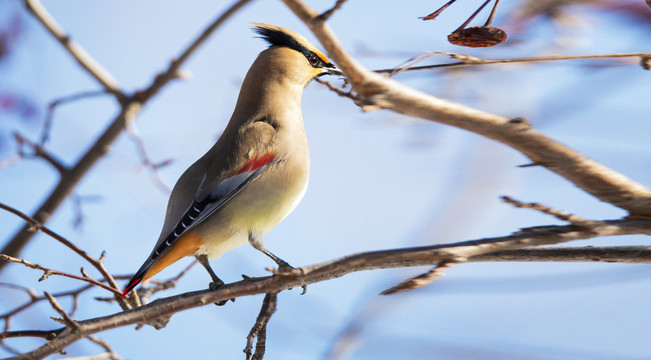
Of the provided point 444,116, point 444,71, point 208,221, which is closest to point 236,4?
point 208,221

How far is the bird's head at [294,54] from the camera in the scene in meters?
3.05

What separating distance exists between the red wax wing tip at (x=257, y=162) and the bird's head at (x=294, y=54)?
0.56 m

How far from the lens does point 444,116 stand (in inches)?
54.7

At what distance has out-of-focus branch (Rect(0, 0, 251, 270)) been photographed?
3664 millimetres

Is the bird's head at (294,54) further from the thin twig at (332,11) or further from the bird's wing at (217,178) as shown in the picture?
the thin twig at (332,11)

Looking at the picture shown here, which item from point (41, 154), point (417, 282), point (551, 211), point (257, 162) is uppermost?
point (41, 154)

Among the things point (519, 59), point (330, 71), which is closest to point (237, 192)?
point (330, 71)

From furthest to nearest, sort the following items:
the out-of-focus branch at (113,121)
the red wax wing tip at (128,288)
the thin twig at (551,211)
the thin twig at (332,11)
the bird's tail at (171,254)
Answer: the out-of-focus branch at (113,121) → the bird's tail at (171,254) → the red wax wing tip at (128,288) → the thin twig at (551,211) → the thin twig at (332,11)

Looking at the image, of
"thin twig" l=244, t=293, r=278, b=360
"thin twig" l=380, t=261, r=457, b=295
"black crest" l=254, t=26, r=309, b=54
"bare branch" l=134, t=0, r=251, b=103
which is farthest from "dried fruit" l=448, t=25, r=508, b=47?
"bare branch" l=134, t=0, r=251, b=103

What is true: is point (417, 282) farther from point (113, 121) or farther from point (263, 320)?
point (113, 121)

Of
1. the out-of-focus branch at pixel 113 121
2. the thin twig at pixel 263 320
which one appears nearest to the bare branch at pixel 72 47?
the out-of-focus branch at pixel 113 121

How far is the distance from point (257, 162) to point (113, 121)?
1572 millimetres

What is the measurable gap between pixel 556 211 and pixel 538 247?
19cm

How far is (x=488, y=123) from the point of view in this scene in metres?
1.40
